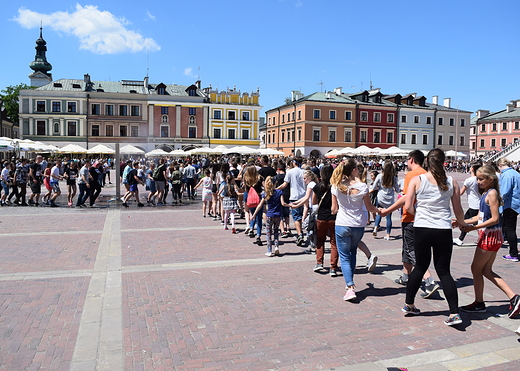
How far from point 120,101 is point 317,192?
55190 mm

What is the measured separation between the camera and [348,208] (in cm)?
554

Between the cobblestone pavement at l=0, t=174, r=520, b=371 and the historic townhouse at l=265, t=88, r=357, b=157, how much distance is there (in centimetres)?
4929

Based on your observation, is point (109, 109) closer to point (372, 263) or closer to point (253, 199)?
point (253, 199)

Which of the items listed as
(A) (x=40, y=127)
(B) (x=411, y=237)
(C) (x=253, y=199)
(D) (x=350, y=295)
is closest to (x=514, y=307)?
(B) (x=411, y=237)

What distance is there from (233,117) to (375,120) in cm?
2027

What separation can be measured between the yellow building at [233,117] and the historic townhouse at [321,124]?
5.69 m

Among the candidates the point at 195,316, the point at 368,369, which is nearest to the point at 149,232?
the point at 195,316

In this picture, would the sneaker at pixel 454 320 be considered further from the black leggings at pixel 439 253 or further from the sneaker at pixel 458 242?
the sneaker at pixel 458 242

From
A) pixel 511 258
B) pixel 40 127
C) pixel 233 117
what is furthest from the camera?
pixel 233 117

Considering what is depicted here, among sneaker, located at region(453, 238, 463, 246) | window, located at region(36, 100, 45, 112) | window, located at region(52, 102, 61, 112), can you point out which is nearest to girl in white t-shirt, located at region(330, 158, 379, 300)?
sneaker, located at region(453, 238, 463, 246)

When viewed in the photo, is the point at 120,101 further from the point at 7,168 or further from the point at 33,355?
the point at 33,355

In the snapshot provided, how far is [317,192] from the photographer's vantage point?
6984 millimetres

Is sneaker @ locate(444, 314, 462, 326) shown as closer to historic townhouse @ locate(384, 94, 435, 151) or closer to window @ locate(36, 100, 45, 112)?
historic townhouse @ locate(384, 94, 435, 151)

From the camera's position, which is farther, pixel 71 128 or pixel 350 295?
pixel 71 128
